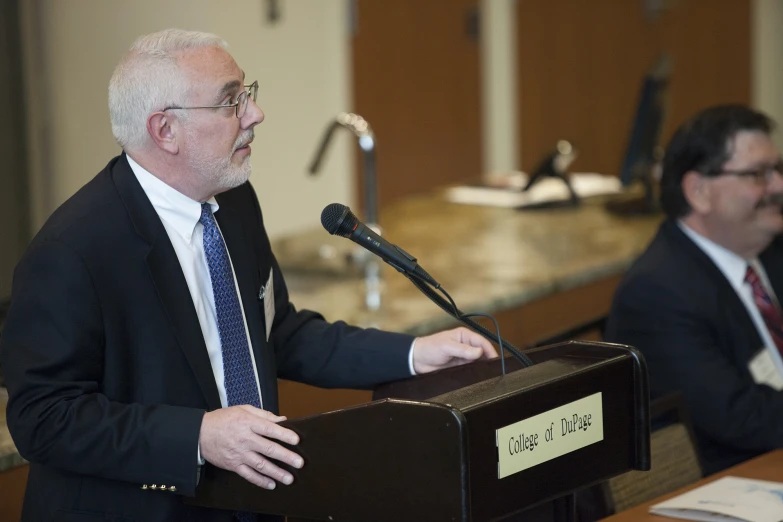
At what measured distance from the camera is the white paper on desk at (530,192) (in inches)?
199

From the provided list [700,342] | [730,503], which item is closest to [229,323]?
[730,503]

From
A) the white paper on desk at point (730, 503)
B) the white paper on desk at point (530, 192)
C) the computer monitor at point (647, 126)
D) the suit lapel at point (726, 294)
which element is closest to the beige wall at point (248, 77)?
the white paper on desk at point (530, 192)

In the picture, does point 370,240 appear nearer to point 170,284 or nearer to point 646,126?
point 170,284

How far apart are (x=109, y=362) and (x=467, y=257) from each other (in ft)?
7.85

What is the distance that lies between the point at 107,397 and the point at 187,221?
1.13ft

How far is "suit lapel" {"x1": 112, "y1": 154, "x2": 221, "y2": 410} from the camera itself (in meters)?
1.90

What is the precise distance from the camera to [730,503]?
84.1 inches

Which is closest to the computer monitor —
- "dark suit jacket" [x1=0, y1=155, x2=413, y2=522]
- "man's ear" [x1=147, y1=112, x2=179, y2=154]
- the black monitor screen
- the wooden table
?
the black monitor screen

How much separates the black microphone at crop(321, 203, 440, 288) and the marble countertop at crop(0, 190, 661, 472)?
4.70ft

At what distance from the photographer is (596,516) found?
235 centimetres

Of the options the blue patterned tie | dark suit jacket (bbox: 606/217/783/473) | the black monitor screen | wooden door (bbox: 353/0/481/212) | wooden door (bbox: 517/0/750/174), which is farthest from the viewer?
wooden door (bbox: 517/0/750/174)

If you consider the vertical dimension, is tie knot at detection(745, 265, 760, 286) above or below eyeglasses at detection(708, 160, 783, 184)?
below

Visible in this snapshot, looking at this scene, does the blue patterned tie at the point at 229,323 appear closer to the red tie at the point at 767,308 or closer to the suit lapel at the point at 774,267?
the red tie at the point at 767,308

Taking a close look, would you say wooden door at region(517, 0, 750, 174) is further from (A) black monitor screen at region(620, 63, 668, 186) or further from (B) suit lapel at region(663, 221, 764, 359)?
(B) suit lapel at region(663, 221, 764, 359)
